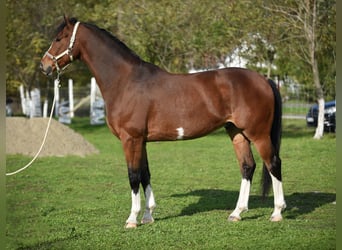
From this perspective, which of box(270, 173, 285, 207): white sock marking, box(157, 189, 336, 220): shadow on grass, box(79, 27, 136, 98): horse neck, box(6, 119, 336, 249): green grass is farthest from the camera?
box(157, 189, 336, 220): shadow on grass

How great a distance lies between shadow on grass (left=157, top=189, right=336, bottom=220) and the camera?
855 centimetres

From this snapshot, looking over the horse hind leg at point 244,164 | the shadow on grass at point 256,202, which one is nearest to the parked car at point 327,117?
the shadow on grass at point 256,202

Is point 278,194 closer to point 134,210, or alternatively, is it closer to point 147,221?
point 147,221

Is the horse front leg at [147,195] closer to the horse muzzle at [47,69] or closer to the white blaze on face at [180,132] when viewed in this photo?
the white blaze on face at [180,132]

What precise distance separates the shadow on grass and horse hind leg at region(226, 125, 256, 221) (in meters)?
0.64

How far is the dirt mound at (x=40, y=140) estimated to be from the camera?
16906 mm

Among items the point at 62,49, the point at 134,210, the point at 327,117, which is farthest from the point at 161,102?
the point at 327,117

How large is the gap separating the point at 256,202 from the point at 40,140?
948 centimetres

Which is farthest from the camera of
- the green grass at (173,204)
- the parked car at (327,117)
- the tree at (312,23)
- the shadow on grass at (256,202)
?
the parked car at (327,117)

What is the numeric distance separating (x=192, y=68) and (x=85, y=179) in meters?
10.9

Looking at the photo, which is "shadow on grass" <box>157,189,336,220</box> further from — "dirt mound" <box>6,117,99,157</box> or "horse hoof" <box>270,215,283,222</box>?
"dirt mound" <box>6,117,99,157</box>

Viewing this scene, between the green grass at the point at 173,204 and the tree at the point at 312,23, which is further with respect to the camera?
the tree at the point at 312,23

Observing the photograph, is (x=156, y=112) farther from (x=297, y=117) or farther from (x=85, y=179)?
(x=297, y=117)

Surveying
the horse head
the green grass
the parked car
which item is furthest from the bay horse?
the parked car
